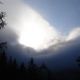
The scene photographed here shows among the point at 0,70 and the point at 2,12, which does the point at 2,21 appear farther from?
the point at 0,70

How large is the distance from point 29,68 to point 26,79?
42.4ft

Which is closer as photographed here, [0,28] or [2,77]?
[0,28]

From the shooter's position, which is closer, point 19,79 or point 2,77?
point 2,77

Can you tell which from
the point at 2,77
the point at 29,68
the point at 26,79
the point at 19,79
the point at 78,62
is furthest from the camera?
the point at 29,68

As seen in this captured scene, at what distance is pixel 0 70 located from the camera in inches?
1751

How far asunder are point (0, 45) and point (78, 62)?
787cm

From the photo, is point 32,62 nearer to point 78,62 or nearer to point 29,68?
point 29,68

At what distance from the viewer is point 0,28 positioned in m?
23.9

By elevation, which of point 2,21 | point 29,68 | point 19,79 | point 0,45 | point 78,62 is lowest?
point 78,62

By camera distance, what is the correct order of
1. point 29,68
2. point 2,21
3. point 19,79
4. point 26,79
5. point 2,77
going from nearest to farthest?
point 2,21 → point 2,77 → point 19,79 → point 26,79 → point 29,68

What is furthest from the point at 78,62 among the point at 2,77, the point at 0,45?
the point at 2,77

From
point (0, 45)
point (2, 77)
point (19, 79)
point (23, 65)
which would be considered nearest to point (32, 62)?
point (23, 65)

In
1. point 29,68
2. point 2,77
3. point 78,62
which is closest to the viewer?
point 78,62

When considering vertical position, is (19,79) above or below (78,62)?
above
